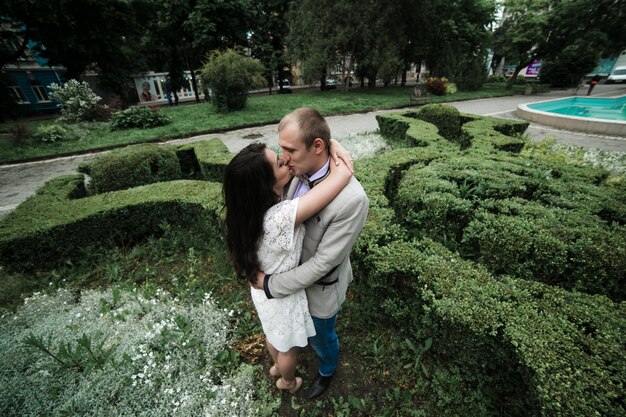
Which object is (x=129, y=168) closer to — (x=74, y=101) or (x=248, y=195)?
(x=248, y=195)

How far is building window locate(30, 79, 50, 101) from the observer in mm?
27891

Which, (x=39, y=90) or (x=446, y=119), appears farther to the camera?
(x=39, y=90)

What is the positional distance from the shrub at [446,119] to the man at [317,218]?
9.95 meters

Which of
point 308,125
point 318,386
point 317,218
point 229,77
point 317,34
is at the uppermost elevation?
point 317,34

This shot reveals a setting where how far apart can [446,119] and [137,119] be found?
51.5ft

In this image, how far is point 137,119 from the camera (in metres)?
14.8

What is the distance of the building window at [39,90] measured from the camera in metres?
27.9

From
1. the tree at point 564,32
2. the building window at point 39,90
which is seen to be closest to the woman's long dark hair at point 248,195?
the tree at point 564,32

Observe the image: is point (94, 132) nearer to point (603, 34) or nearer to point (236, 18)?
point (236, 18)

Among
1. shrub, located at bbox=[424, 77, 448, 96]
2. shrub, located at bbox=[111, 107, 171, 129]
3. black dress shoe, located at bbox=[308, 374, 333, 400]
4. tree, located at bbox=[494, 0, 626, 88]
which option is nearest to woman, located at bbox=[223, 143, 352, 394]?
black dress shoe, located at bbox=[308, 374, 333, 400]

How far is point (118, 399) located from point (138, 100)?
43.9 metres

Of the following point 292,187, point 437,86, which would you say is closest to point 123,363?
point 292,187

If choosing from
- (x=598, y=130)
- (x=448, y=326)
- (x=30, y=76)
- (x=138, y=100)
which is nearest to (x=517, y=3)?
(x=598, y=130)

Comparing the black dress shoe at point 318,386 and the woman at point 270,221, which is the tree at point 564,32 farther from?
the black dress shoe at point 318,386
